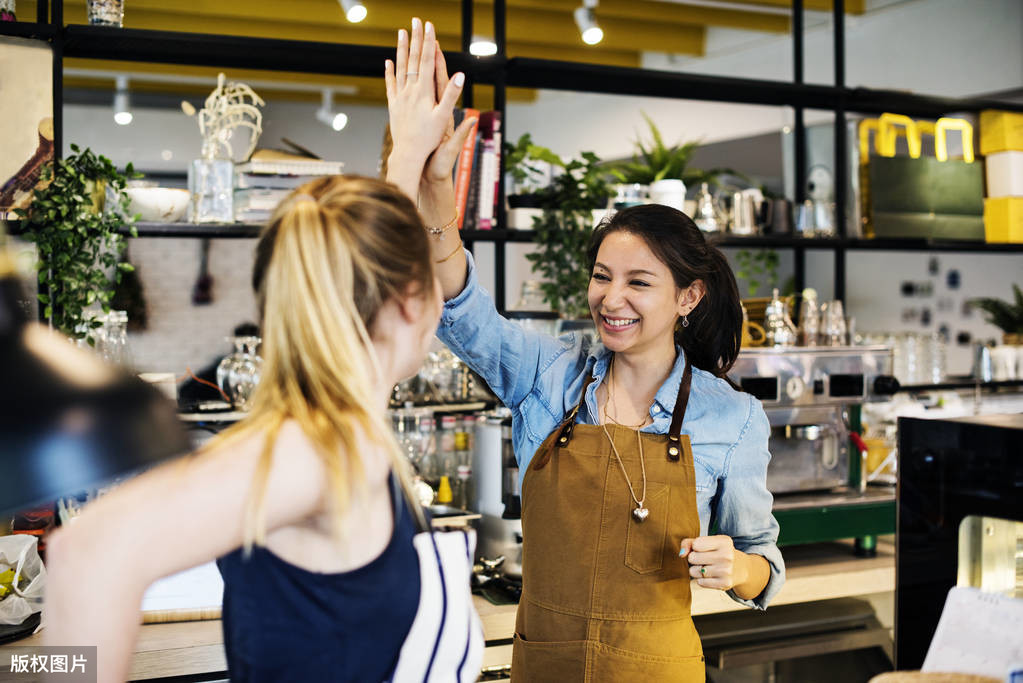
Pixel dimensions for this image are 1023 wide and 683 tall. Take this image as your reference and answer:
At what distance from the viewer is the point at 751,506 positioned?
1766 millimetres

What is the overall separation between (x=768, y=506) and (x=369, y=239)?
3.53ft

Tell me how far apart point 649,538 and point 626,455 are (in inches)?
6.0

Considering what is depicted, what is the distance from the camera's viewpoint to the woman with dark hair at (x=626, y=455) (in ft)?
5.51

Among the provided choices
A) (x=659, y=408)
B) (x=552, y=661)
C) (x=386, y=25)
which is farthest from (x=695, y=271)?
(x=386, y=25)

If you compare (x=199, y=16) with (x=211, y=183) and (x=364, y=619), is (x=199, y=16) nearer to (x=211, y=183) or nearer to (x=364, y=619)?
(x=211, y=183)

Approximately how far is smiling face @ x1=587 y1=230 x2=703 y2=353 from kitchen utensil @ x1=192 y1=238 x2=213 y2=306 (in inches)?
185

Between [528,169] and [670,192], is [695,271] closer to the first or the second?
[670,192]

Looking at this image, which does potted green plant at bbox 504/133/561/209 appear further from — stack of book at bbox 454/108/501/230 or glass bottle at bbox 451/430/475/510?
glass bottle at bbox 451/430/475/510

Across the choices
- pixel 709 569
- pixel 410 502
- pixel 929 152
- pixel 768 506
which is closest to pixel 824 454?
pixel 768 506

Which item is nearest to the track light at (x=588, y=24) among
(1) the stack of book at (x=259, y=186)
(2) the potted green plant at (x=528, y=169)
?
(2) the potted green plant at (x=528, y=169)

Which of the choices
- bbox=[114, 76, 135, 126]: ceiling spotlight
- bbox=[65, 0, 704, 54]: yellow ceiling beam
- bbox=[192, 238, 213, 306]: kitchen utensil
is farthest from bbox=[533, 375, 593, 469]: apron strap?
bbox=[114, 76, 135, 126]: ceiling spotlight

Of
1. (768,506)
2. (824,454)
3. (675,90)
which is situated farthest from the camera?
(675,90)

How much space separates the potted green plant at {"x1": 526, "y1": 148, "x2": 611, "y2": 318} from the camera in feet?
9.93

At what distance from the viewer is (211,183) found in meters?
2.80
